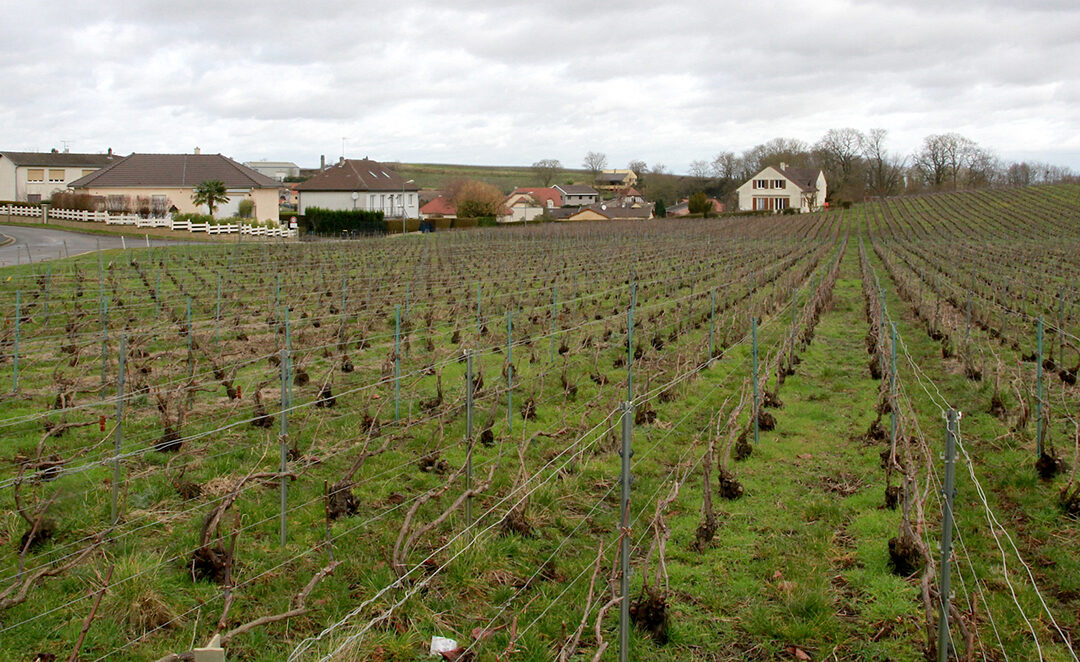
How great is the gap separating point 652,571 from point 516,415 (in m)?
3.80

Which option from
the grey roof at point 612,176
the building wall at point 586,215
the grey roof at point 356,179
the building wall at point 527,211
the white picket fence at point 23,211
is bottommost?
the white picket fence at point 23,211

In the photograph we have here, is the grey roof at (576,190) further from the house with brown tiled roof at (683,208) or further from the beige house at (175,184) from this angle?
the beige house at (175,184)

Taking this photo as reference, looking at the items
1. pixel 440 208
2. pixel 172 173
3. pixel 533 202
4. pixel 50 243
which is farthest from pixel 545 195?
pixel 50 243

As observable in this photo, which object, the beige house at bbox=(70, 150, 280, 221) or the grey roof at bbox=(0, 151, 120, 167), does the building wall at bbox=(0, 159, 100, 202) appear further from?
the beige house at bbox=(70, 150, 280, 221)

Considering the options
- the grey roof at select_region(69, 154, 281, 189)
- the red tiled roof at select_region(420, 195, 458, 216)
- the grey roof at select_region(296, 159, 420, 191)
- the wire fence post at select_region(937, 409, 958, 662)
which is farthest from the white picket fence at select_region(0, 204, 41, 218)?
the wire fence post at select_region(937, 409, 958, 662)

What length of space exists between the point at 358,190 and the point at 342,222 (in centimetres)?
1144

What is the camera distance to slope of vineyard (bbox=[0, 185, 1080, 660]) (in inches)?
188

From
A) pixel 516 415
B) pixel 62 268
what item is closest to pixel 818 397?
pixel 516 415

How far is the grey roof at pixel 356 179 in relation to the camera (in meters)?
64.8

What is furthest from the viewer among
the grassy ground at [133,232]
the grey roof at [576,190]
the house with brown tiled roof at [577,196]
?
the grey roof at [576,190]

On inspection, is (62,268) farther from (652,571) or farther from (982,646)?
(982,646)

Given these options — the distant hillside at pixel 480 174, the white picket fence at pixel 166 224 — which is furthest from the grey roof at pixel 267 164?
the white picket fence at pixel 166 224

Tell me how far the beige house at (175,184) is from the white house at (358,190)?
8383 mm

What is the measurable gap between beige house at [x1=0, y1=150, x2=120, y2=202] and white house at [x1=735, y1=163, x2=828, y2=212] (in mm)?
62888
